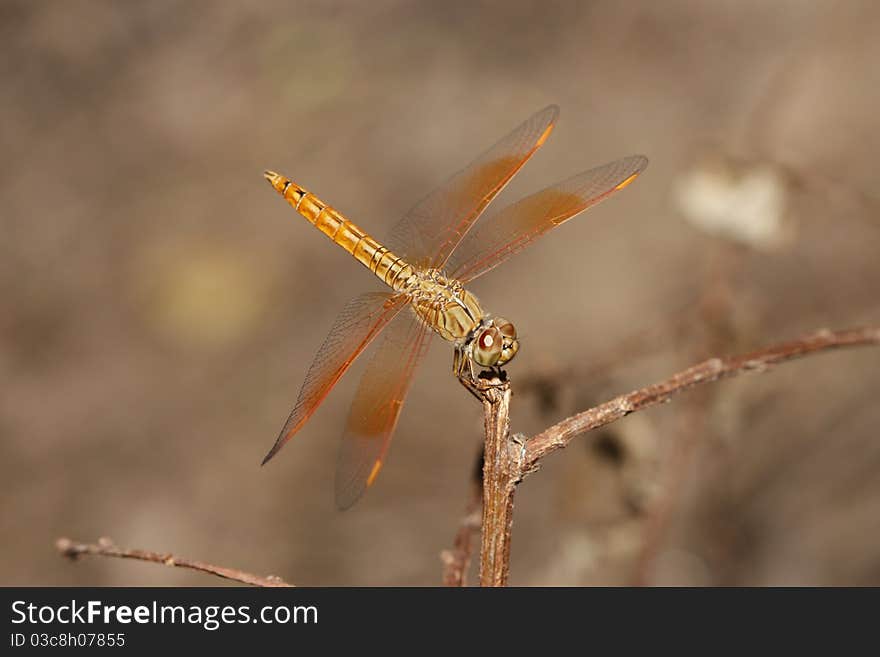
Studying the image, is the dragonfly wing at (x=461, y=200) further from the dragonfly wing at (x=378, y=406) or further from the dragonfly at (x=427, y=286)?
the dragonfly wing at (x=378, y=406)

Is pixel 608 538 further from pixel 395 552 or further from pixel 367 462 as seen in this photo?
pixel 395 552

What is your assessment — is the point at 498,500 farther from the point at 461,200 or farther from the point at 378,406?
the point at 461,200

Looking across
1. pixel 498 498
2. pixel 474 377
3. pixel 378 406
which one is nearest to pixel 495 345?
pixel 474 377

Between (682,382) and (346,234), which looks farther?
(346,234)

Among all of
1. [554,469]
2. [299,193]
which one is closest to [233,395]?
[554,469]

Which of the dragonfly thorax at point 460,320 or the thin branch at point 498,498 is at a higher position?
the dragonfly thorax at point 460,320

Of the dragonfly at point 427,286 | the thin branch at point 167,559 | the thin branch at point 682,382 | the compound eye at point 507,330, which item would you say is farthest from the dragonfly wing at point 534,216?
the thin branch at point 167,559

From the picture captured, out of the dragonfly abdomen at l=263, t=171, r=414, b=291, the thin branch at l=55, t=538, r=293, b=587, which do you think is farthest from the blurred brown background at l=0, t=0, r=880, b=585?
the thin branch at l=55, t=538, r=293, b=587
